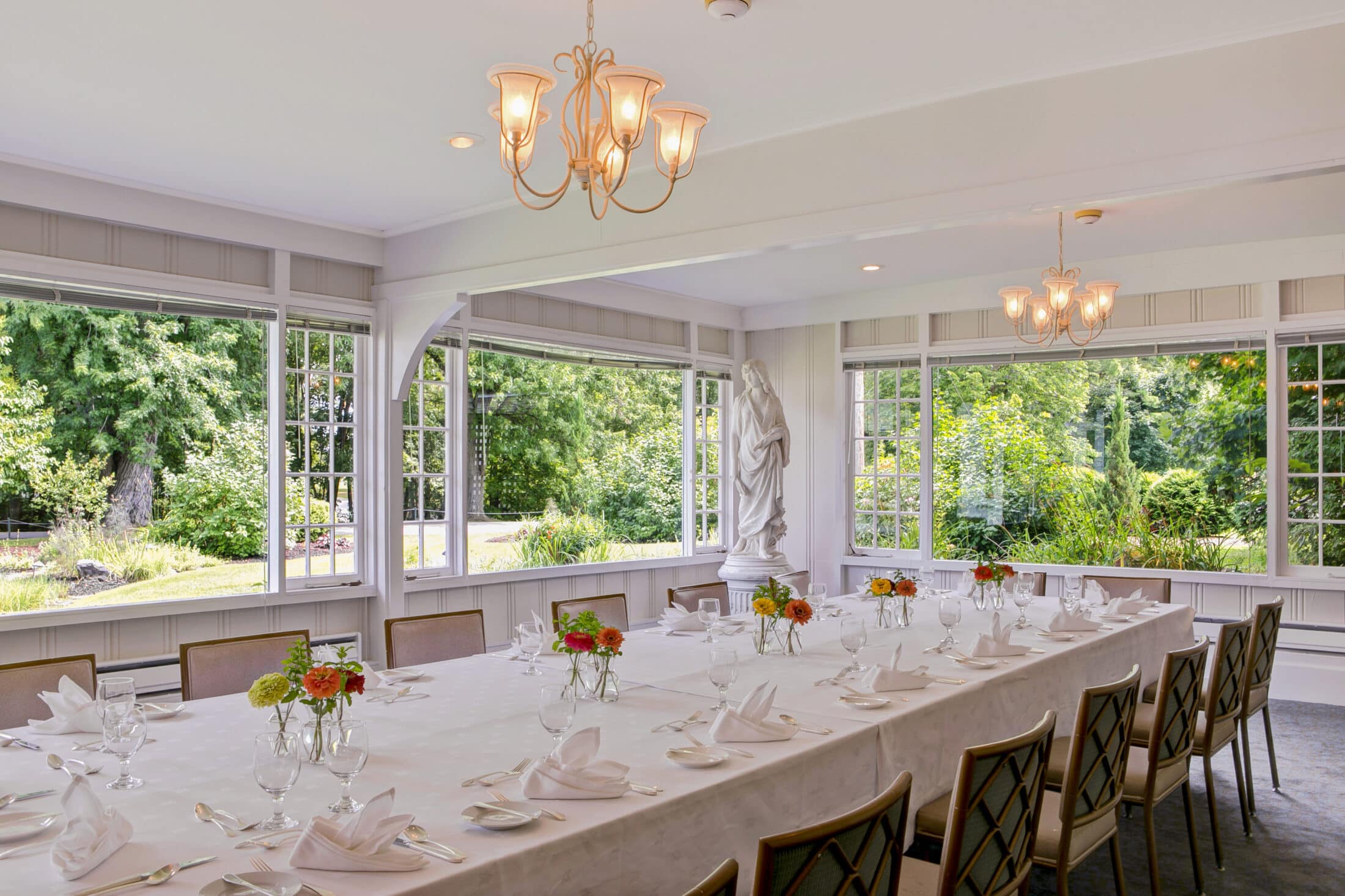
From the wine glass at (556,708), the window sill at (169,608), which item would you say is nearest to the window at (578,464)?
the window sill at (169,608)

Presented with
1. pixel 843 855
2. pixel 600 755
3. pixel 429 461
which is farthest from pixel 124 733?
pixel 429 461

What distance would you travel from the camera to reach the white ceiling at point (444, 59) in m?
2.89

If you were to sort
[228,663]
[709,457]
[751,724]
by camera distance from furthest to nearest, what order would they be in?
[709,457] → [228,663] → [751,724]

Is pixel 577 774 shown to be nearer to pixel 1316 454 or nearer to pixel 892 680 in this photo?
pixel 892 680

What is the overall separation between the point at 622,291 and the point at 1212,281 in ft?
13.3

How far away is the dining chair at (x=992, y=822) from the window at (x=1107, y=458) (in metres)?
4.89

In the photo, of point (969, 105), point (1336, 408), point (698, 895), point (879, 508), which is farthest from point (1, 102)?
point (1336, 408)

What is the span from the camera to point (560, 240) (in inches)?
190

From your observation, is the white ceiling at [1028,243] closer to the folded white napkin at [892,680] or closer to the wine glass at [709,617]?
the wine glass at [709,617]

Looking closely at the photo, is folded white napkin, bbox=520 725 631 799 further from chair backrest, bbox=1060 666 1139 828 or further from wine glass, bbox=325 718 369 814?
chair backrest, bbox=1060 666 1139 828

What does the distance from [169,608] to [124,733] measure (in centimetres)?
321

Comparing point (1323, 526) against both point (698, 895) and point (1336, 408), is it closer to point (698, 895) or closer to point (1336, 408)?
point (1336, 408)

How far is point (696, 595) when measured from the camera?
15.5 ft

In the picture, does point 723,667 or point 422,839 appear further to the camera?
point 723,667
